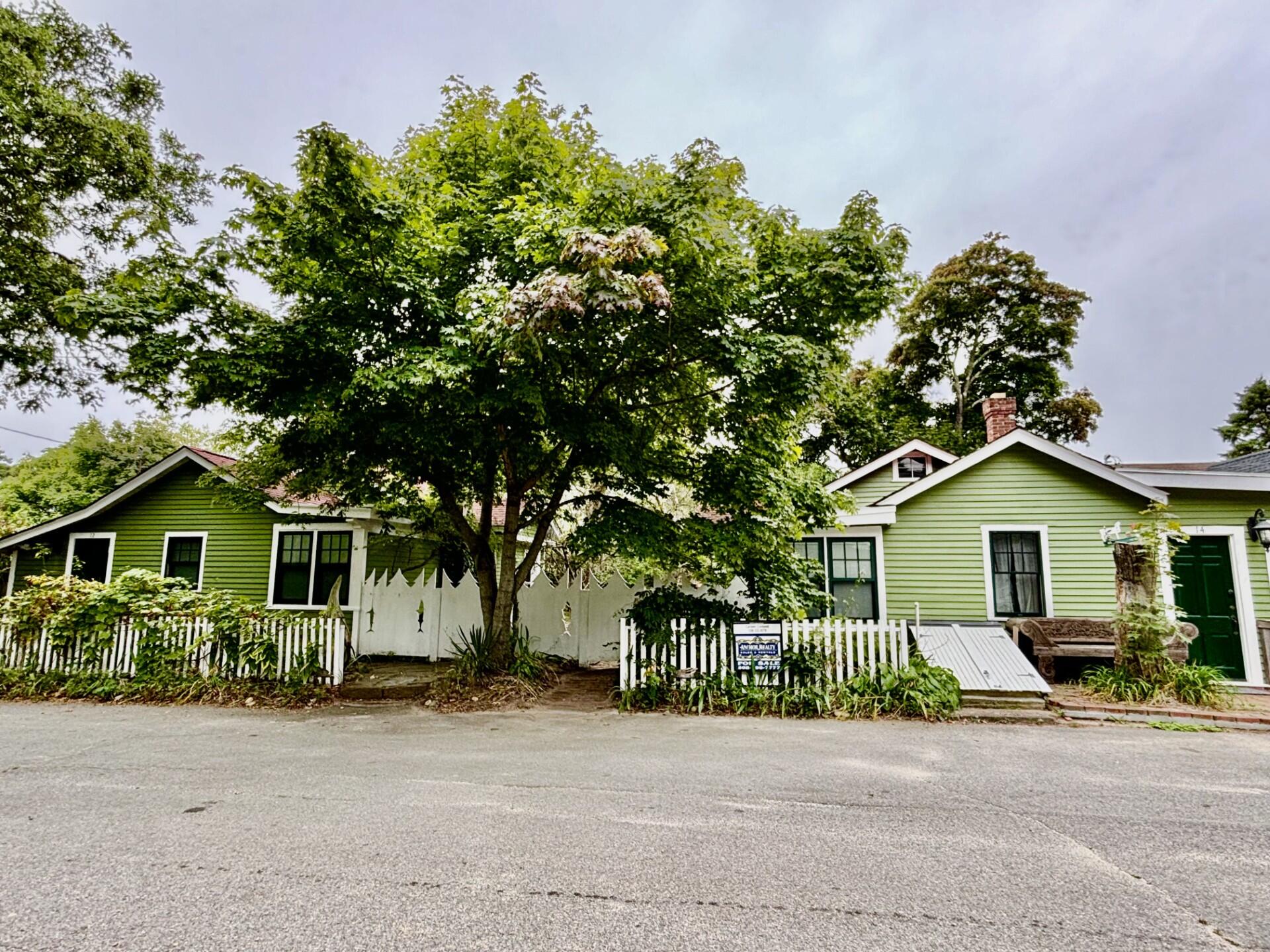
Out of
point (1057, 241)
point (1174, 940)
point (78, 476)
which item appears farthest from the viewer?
point (1057, 241)

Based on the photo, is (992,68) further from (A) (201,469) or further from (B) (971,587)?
(A) (201,469)

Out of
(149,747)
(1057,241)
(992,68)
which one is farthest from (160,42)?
(1057,241)

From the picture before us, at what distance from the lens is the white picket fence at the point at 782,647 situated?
25.5 feet

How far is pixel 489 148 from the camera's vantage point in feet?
25.4

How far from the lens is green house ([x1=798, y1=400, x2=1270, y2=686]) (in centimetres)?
966

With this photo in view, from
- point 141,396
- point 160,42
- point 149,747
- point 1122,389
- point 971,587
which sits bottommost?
point 149,747

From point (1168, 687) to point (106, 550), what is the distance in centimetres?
1855

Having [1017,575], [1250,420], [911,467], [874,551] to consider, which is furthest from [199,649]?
[1250,420]

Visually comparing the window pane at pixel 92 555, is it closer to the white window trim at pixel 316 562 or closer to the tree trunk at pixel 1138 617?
the white window trim at pixel 316 562

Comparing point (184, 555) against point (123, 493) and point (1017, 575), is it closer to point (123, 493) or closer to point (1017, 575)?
point (123, 493)

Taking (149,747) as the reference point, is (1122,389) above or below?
above

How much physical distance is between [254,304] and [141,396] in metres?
1.81

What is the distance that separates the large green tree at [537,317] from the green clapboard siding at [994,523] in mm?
3611

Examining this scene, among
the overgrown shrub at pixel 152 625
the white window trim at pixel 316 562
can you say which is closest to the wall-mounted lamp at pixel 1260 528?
the overgrown shrub at pixel 152 625
